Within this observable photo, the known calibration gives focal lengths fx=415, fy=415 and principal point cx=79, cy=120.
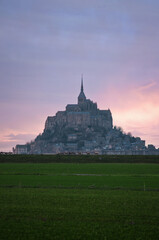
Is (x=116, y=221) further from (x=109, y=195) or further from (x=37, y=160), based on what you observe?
(x=37, y=160)

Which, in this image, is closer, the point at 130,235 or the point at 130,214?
the point at 130,235

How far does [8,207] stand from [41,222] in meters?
3.77

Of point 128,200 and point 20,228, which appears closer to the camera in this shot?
point 20,228

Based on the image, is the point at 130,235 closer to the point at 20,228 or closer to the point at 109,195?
the point at 20,228

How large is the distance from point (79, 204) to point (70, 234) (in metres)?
6.27

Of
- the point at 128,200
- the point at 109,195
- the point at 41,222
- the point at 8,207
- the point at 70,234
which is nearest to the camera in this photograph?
the point at 70,234

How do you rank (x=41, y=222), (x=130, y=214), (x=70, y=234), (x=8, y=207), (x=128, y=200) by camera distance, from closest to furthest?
(x=70, y=234) → (x=41, y=222) → (x=130, y=214) → (x=8, y=207) → (x=128, y=200)

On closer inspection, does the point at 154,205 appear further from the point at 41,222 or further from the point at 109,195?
the point at 41,222

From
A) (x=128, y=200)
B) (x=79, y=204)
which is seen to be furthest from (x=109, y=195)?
(x=79, y=204)

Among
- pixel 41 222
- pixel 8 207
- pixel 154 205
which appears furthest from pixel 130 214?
pixel 8 207

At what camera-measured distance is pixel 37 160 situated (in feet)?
284

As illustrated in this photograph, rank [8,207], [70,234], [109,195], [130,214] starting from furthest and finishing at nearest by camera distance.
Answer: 1. [109,195]
2. [8,207]
3. [130,214]
4. [70,234]

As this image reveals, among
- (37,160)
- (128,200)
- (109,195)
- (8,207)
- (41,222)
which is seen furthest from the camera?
(37,160)

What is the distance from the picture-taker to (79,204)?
20078 mm
